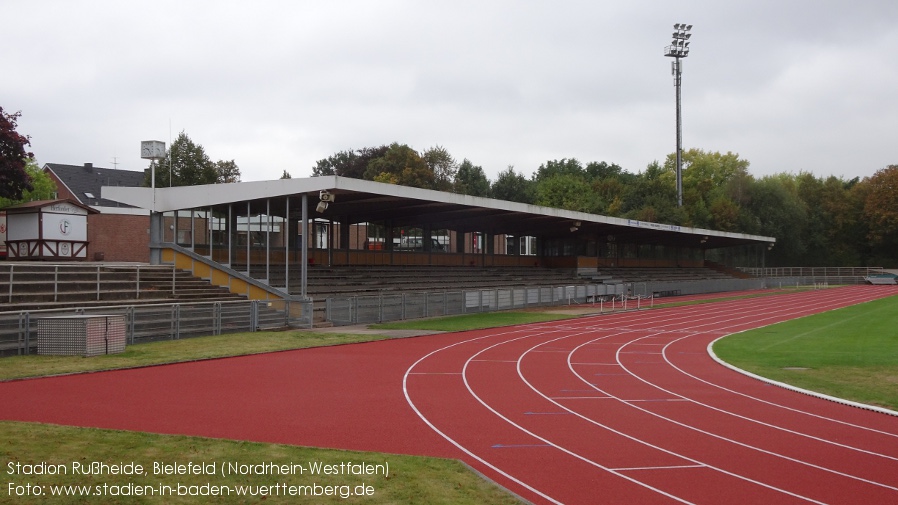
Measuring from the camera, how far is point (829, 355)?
1889 cm

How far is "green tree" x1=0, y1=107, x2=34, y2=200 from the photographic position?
34594 mm

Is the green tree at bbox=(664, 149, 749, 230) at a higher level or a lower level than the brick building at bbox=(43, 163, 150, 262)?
higher

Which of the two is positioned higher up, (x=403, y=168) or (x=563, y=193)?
(x=403, y=168)

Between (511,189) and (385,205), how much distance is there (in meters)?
60.6

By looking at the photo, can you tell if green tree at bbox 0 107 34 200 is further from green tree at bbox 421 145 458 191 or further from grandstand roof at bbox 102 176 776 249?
green tree at bbox 421 145 458 191

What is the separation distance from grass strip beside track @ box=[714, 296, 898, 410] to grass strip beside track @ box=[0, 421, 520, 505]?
8854mm

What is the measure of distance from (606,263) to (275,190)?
38163 mm

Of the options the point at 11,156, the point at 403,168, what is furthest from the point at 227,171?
the point at 11,156

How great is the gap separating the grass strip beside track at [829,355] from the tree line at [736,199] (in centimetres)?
5212

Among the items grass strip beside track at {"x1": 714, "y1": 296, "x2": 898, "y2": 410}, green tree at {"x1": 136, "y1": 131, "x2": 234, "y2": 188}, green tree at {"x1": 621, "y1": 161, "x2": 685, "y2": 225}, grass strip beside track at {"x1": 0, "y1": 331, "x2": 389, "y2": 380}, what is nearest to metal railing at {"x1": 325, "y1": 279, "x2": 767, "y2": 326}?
grass strip beside track at {"x1": 0, "y1": 331, "x2": 389, "y2": 380}

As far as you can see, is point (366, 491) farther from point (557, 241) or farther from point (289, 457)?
point (557, 241)

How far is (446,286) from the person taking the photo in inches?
1505

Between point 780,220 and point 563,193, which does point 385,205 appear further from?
point 780,220

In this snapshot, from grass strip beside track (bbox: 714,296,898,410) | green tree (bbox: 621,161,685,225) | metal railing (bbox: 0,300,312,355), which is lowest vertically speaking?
grass strip beside track (bbox: 714,296,898,410)
